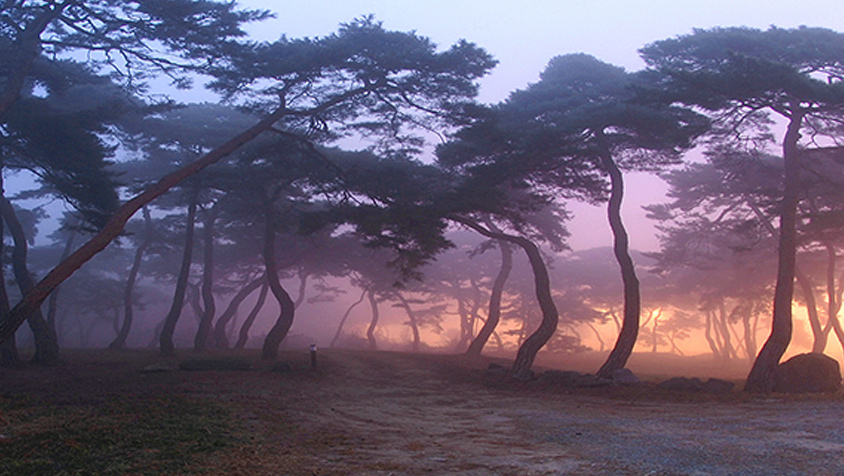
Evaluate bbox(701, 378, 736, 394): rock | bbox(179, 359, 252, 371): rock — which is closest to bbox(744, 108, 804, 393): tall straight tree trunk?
bbox(701, 378, 736, 394): rock

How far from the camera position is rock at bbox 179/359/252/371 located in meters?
18.0

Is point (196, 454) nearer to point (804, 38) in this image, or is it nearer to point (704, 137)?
point (704, 137)

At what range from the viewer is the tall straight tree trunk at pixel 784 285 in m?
15.2

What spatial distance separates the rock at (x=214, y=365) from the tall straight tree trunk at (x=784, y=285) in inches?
552

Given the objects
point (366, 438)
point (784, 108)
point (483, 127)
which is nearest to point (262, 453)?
point (366, 438)

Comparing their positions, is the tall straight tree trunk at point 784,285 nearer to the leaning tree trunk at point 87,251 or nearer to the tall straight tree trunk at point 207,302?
the leaning tree trunk at point 87,251

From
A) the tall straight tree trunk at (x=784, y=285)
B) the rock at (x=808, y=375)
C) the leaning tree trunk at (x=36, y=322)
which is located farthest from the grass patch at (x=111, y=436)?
the rock at (x=808, y=375)

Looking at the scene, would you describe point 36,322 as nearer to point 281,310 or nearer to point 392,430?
point 281,310

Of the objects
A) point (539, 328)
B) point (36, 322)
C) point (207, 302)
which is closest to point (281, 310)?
point (207, 302)

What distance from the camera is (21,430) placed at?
7.55 metres

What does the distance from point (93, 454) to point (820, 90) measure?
15.7m

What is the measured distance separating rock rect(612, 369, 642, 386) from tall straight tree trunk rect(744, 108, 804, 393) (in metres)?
2.67

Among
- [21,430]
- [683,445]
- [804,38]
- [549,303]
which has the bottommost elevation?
[21,430]

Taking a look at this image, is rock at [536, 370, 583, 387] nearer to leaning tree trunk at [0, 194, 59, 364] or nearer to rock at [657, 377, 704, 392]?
rock at [657, 377, 704, 392]
